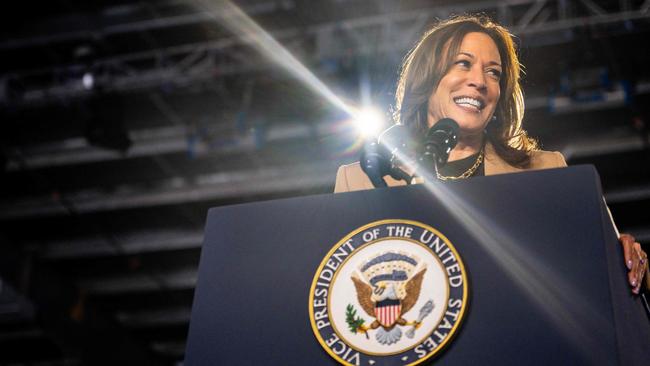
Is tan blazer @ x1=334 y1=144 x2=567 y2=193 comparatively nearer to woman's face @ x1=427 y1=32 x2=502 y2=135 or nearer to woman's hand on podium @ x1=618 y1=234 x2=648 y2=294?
woman's face @ x1=427 y1=32 x2=502 y2=135

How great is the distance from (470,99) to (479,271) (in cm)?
51

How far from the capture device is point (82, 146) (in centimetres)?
812

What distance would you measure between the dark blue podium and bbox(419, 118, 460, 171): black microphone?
0.42 ft

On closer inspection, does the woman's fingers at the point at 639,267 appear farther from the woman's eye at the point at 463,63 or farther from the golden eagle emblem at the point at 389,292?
the woman's eye at the point at 463,63

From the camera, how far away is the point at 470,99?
4.43 feet

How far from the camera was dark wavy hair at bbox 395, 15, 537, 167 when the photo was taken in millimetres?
1416

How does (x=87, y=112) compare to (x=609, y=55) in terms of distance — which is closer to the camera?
(x=609, y=55)

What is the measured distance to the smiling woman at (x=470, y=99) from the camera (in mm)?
1365

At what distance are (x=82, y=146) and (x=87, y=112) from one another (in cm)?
124

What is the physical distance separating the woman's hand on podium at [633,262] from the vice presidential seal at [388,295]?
0.72ft

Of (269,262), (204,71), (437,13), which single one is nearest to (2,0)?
(204,71)

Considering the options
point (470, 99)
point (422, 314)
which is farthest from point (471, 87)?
point (422, 314)

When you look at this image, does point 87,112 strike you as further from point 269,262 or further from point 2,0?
point 269,262

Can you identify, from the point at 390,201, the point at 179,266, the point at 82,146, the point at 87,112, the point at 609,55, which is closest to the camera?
the point at 390,201
